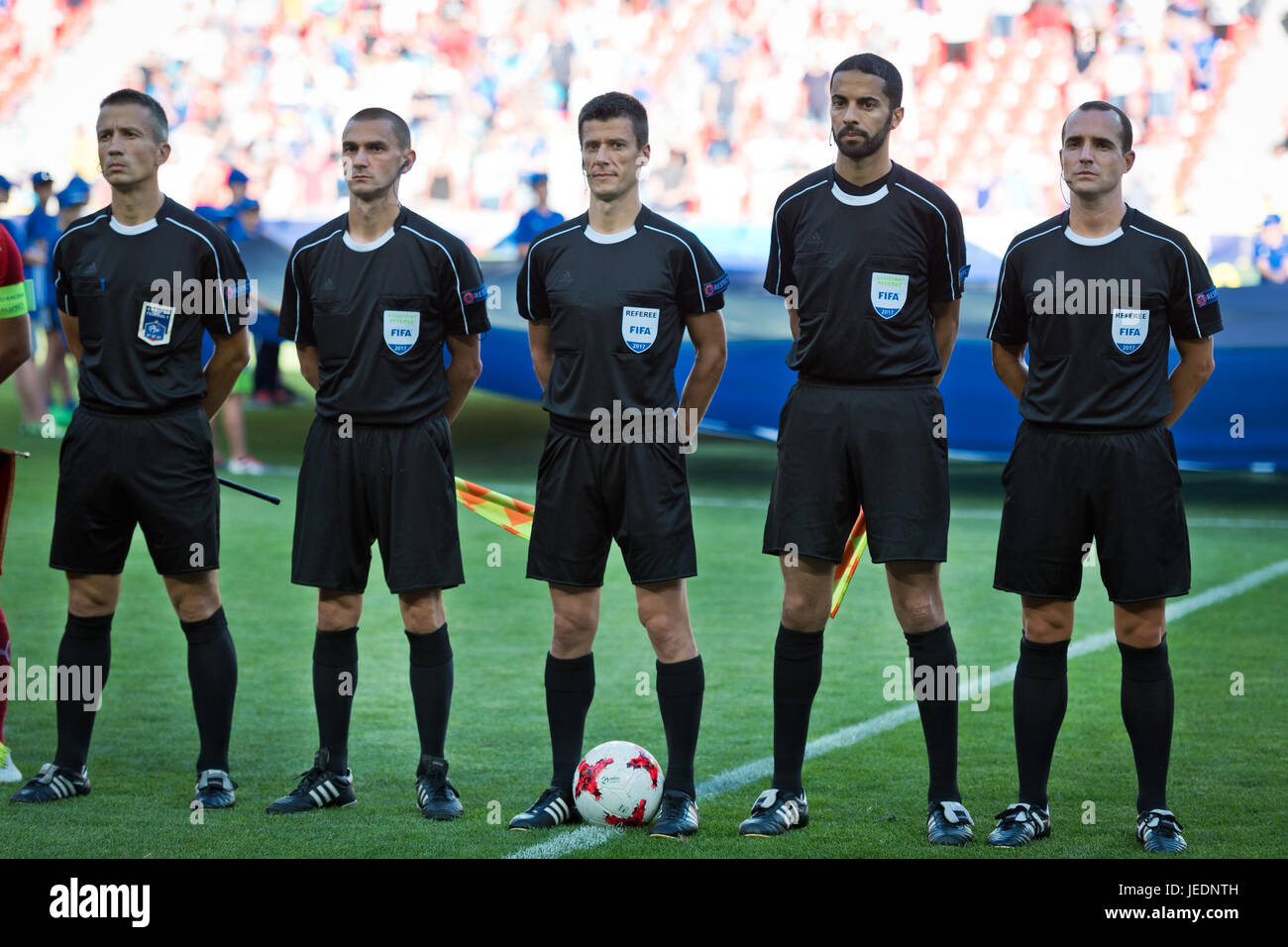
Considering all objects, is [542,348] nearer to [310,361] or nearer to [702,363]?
[702,363]

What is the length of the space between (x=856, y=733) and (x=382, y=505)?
6.76 feet

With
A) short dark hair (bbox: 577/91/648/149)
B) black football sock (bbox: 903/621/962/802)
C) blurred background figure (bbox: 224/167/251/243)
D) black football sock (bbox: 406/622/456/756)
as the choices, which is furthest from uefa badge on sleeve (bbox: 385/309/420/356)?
blurred background figure (bbox: 224/167/251/243)

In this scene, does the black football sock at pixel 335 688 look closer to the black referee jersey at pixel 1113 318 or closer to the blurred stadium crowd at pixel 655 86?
the black referee jersey at pixel 1113 318

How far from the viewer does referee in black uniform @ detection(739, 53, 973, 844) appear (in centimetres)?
452

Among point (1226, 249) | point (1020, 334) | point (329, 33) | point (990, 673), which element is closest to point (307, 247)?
point (1020, 334)

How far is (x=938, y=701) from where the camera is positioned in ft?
14.9

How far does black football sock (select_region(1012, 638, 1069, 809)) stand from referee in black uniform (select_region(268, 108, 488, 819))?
163 centimetres

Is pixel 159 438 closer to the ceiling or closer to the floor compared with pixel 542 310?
closer to the floor

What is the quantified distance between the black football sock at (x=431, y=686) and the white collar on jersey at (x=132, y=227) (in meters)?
1.43

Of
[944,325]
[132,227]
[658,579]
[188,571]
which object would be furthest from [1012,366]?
[132,227]

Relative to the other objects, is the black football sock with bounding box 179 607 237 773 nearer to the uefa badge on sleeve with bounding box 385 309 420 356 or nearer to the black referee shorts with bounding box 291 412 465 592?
the black referee shorts with bounding box 291 412 465 592

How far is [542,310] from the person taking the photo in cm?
478
